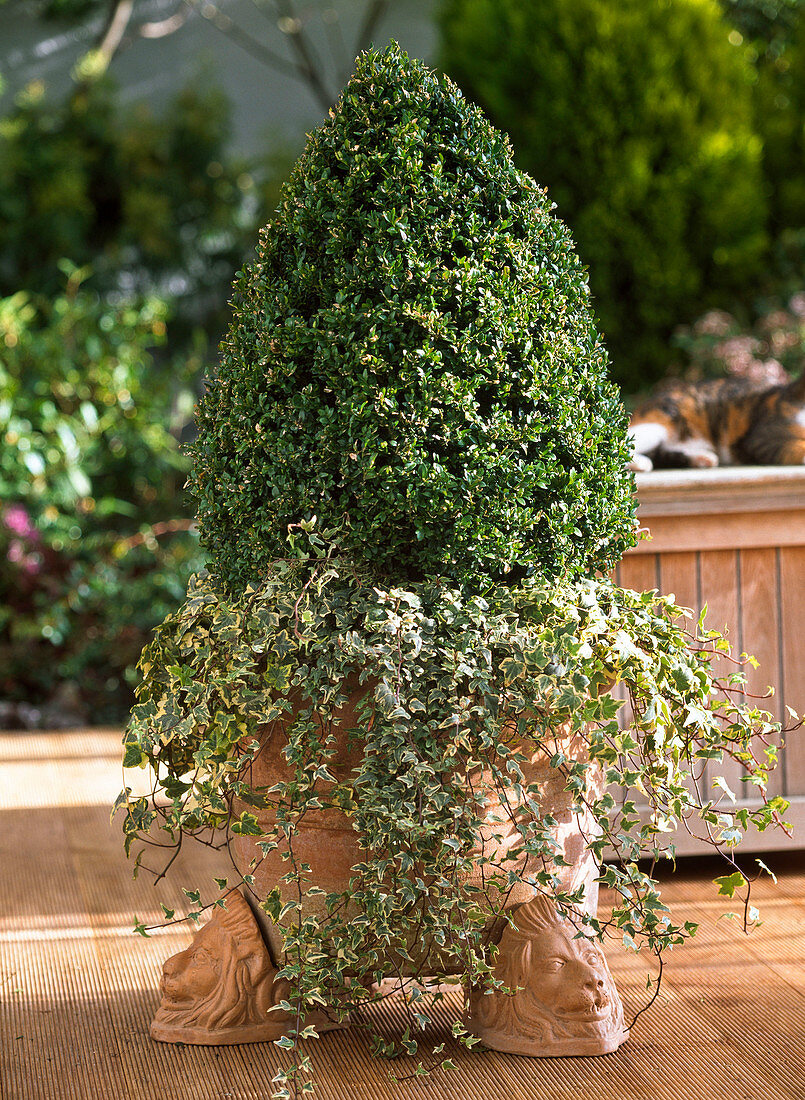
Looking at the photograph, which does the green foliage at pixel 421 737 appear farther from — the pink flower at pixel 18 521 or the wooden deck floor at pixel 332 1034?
the pink flower at pixel 18 521

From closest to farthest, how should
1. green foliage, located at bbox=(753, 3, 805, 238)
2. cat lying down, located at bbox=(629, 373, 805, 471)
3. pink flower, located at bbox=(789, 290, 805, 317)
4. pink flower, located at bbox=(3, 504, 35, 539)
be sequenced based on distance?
cat lying down, located at bbox=(629, 373, 805, 471)
pink flower, located at bbox=(3, 504, 35, 539)
pink flower, located at bbox=(789, 290, 805, 317)
green foliage, located at bbox=(753, 3, 805, 238)

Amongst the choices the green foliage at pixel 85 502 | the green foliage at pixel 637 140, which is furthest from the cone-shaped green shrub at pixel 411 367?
the green foliage at pixel 637 140

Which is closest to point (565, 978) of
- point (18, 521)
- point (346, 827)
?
point (346, 827)

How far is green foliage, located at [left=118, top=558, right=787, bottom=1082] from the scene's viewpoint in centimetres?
157

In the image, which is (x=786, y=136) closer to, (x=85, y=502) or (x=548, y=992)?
(x=85, y=502)

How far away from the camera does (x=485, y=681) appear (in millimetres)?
1583

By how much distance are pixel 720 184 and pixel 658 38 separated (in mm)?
624

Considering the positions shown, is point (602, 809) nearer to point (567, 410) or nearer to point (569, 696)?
point (569, 696)

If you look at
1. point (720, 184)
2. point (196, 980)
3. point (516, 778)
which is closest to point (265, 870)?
point (196, 980)

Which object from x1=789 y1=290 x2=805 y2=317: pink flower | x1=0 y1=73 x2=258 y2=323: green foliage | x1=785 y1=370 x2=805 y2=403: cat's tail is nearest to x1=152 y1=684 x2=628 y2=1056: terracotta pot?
x1=785 y1=370 x2=805 y2=403: cat's tail

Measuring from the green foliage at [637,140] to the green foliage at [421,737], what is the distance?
3.08 m

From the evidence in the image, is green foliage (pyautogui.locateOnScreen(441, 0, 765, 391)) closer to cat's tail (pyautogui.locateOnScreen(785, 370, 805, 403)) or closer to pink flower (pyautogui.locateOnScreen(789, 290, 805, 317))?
pink flower (pyautogui.locateOnScreen(789, 290, 805, 317))

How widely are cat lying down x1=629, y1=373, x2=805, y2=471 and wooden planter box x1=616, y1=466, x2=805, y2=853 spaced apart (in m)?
0.15

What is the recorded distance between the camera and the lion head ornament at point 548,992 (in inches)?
66.9
